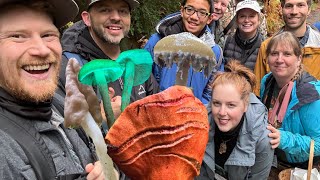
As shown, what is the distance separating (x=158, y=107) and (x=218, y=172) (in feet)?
6.21

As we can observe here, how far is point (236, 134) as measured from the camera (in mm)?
2924

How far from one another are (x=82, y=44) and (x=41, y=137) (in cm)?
143

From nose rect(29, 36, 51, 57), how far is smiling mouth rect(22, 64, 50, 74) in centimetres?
6

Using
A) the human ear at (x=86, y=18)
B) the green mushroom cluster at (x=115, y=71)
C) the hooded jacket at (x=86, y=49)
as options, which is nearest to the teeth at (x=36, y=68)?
the green mushroom cluster at (x=115, y=71)

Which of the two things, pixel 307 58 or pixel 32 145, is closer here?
pixel 32 145

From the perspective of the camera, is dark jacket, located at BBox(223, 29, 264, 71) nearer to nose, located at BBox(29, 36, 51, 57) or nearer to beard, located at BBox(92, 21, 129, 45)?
beard, located at BBox(92, 21, 129, 45)

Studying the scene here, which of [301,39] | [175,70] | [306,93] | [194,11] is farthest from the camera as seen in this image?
[301,39]

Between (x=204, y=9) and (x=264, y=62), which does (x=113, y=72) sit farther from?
(x=264, y=62)

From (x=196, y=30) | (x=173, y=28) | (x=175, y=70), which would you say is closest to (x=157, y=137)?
(x=175, y=70)

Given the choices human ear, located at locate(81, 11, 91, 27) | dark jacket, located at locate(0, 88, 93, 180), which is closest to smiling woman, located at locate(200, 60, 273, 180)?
human ear, located at locate(81, 11, 91, 27)

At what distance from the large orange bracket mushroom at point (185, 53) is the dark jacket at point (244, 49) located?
325 centimetres

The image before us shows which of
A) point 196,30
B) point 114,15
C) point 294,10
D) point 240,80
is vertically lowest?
point 240,80

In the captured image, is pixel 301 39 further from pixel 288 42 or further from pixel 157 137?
pixel 157 137

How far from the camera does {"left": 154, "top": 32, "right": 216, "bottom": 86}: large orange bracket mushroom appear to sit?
1.37 meters
